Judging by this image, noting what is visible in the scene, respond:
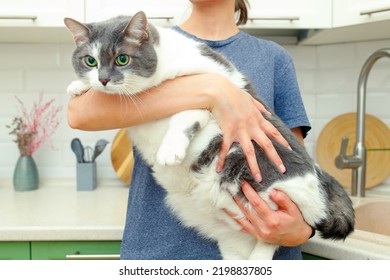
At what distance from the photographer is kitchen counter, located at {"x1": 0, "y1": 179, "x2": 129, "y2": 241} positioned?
1218mm

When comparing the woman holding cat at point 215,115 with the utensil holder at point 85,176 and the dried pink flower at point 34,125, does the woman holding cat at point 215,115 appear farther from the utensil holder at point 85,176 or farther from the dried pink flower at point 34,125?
the dried pink flower at point 34,125

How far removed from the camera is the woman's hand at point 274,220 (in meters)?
0.91

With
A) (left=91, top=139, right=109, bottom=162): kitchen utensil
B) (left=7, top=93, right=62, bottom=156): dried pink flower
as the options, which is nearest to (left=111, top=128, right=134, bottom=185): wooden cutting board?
(left=91, top=139, right=109, bottom=162): kitchen utensil

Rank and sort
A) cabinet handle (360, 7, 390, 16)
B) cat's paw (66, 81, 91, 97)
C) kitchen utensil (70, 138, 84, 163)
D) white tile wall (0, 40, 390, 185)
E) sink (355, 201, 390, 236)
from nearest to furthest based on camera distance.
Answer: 1. cat's paw (66, 81, 91, 97)
2. cabinet handle (360, 7, 390, 16)
3. sink (355, 201, 390, 236)
4. kitchen utensil (70, 138, 84, 163)
5. white tile wall (0, 40, 390, 185)

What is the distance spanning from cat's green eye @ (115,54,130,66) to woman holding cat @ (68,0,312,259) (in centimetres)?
8

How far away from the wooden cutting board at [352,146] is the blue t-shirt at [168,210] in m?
0.71

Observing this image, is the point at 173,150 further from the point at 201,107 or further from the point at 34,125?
the point at 34,125

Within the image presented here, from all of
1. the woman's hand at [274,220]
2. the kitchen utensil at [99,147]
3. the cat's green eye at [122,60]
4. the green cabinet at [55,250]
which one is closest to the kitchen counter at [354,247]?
the woman's hand at [274,220]

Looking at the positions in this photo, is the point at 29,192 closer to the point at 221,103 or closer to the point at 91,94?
the point at 91,94

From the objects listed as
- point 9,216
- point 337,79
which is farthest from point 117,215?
point 337,79

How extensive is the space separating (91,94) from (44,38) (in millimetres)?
984

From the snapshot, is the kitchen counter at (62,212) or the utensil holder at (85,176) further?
the utensil holder at (85,176)

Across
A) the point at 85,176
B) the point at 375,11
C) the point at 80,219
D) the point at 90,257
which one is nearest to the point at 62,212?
the point at 80,219

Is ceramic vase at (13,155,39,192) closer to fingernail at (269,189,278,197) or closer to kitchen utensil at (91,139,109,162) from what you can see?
kitchen utensil at (91,139,109,162)
